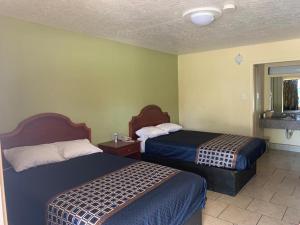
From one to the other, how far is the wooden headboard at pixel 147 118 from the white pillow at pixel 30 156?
1.69m

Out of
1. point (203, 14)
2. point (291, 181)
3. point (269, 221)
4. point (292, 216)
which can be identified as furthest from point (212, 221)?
point (203, 14)

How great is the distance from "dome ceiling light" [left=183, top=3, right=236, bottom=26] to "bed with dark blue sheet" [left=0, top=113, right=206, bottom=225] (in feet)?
5.60

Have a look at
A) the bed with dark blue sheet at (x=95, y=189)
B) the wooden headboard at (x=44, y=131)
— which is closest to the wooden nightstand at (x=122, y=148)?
the wooden headboard at (x=44, y=131)

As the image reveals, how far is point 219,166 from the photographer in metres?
3.08

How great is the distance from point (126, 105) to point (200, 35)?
66.8 inches

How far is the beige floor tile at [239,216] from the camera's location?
243 centimetres

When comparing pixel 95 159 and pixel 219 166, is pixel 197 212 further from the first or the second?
pixel 95 159

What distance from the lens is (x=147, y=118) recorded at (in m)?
4.46

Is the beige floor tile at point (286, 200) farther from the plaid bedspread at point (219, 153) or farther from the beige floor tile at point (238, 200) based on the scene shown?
the plaid bedspread at point (219, 153)

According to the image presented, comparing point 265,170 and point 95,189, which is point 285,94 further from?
point 95,189

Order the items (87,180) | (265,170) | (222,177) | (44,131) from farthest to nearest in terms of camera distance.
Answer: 1. (265,170)
2. (222,177)
3. (44,131)
4. (87,180)

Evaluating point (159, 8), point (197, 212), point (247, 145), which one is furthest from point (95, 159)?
point (247, 145)

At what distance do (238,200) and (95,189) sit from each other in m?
1.94

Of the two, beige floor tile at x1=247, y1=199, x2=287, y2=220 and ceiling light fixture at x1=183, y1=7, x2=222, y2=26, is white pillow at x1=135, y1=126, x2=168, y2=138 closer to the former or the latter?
beige floor tile at x1=247, y1=199, x2=287, y2=220
